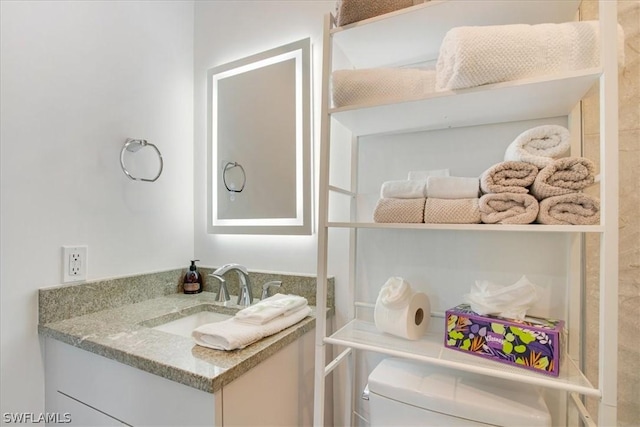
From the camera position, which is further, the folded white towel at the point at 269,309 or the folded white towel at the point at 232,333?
the folded white towel at the point at 269,309

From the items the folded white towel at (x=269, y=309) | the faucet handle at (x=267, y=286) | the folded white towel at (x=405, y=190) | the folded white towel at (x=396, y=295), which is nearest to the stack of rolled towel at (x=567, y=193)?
the folded white towel at (x=405, y=190)

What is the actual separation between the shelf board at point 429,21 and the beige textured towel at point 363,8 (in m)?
0.02

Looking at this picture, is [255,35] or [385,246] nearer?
[385,246]

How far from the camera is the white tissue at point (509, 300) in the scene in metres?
0.77

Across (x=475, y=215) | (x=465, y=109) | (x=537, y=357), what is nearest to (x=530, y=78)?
(x=465, y=109)

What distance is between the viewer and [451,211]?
760mm

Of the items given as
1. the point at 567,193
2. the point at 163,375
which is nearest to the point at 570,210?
the point at 567,193

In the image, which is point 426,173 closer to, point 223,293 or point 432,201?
point 432,201

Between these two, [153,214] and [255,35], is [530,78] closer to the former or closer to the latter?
[255,35]

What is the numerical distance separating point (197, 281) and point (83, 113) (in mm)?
802

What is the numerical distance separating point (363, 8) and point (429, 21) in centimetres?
18

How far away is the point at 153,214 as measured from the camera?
1364 millimetres

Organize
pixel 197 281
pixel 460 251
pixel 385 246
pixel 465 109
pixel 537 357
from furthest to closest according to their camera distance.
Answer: pixel 197 281
pixel 385 246
pixel 460 251
pixel 465 109
pixel 537 357

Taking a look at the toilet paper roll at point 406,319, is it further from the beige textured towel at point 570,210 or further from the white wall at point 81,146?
the white wall at point 81,146
